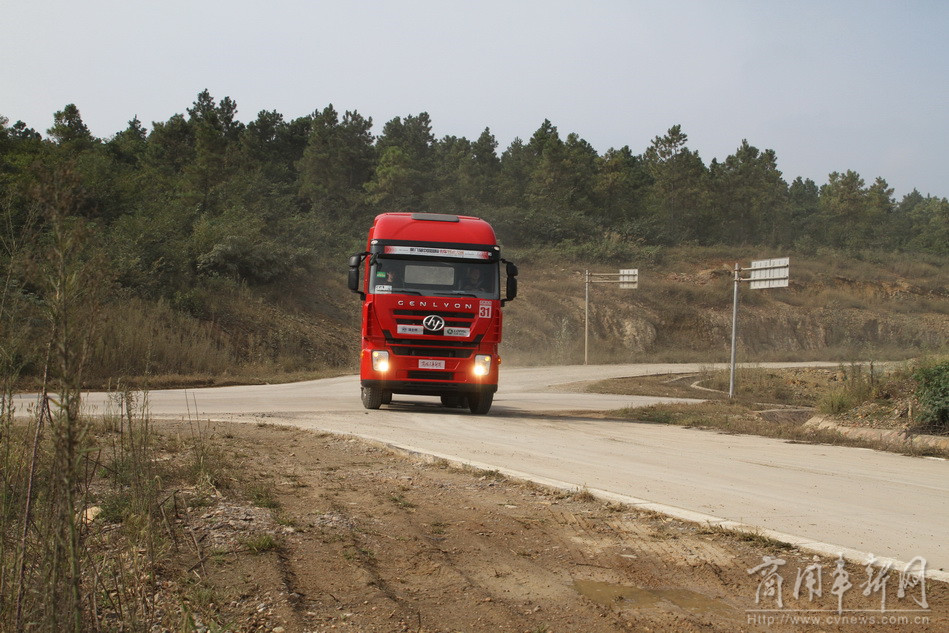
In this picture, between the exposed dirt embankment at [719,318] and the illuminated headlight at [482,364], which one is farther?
the exposed dirt embankment at [719,318]

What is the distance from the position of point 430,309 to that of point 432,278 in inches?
27.1

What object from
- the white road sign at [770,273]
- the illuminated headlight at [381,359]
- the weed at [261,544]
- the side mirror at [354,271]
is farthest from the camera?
the white road sign at [770,273]

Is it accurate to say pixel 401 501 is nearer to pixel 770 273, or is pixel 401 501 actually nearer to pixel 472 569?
pixel 472 569

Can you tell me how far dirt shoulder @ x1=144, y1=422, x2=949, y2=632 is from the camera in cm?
442

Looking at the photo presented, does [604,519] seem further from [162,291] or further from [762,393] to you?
[162,291]

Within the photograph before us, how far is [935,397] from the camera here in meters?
13.2

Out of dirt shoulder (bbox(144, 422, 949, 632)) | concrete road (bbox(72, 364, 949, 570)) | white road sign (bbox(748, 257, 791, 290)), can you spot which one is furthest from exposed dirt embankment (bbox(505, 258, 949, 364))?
dirt shoulder (bbox(144, 422, 949, 632))

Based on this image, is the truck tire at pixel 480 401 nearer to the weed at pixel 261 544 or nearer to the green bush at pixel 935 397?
the green bush at pixel 935 397

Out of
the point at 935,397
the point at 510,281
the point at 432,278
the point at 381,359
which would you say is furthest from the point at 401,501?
the point at 935,397

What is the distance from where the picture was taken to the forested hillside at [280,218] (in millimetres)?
4664

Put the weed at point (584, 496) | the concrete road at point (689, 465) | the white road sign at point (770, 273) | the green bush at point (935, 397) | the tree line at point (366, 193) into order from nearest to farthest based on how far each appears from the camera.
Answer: the concrete road at point (689, 465), the weed at point (584, 496), the green bush at point (935, 397), the white road sign at point (770, 273), the tree line at point (366, 193)

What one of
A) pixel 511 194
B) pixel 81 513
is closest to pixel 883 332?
pixel 511 194

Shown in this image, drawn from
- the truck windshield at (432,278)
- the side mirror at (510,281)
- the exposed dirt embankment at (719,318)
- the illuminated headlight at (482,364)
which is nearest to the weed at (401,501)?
the illuminated headlight at (482,364)

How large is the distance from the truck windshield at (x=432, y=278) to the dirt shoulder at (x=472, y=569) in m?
8.21
